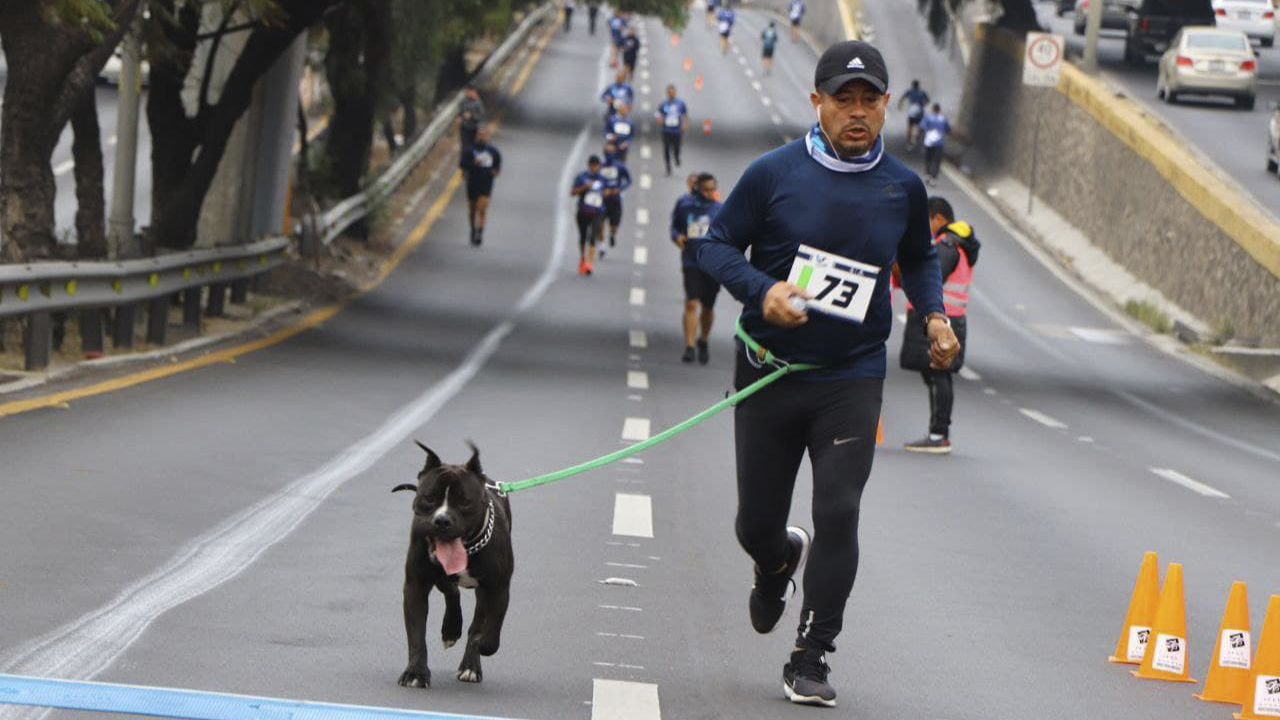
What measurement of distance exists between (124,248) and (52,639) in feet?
56.4

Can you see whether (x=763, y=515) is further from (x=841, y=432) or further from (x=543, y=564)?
(x=543, y=564)

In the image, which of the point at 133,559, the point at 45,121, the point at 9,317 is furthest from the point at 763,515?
the point at 45,121

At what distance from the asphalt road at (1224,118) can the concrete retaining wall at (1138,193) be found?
0.98 meters

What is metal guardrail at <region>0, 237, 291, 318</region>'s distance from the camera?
16.3 meters

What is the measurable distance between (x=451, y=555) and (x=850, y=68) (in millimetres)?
1905

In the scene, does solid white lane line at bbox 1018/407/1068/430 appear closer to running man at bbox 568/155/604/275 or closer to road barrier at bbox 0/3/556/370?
road barrier at bbox 0/3/556/370

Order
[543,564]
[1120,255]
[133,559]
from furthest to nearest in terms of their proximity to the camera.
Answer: [1120,255]
[543,564]
[133,559]

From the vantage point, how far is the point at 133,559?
29.8ft

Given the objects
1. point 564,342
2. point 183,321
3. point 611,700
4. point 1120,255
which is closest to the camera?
point 611,700

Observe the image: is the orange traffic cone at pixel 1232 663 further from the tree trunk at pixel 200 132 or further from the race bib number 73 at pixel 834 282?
the tree trunk at pixel 200 132

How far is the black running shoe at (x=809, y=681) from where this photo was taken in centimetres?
695

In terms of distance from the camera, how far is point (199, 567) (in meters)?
9.01

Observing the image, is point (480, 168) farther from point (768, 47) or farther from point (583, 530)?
point (768, 47)

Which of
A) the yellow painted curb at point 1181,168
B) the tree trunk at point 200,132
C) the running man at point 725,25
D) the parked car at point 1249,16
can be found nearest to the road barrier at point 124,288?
the tree trunk at point 200,132
